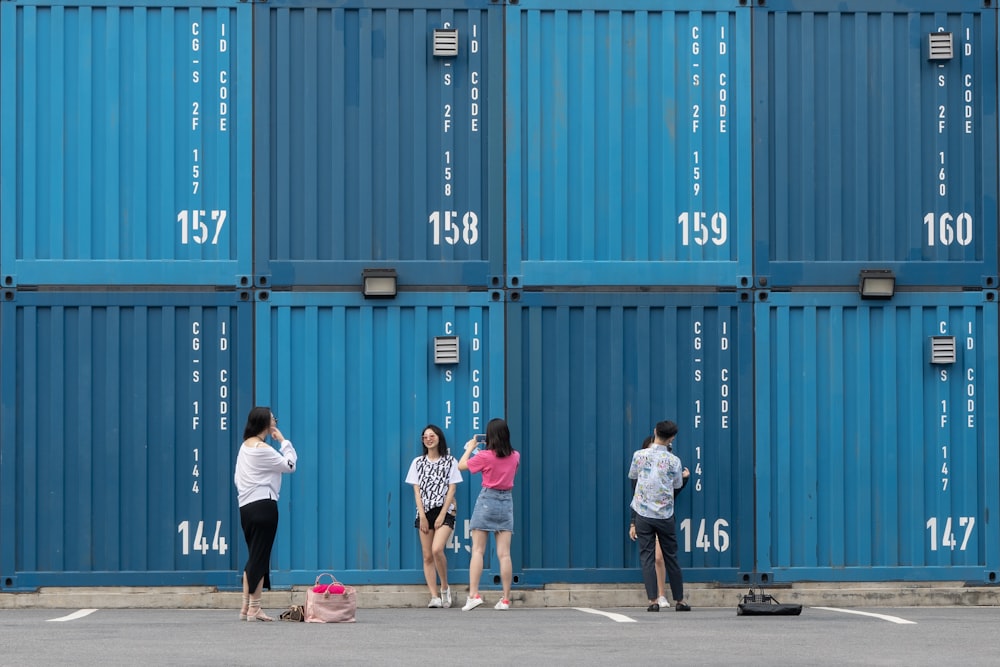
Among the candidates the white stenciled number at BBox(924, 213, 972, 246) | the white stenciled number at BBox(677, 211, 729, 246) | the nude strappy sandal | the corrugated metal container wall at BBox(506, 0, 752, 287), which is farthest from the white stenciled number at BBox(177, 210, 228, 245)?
the white stenciled number at BBox(924, 213, 972, 246)

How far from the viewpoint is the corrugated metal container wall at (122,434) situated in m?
15.2

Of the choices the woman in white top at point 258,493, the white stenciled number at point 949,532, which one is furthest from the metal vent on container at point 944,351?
the woman in white top at point 258,493

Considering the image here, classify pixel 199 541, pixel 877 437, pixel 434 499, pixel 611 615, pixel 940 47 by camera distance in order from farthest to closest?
1. pixel 940 47
2. pixel 877 437
3. pixel 199 541
4. pixel 434 499
5. pixel 611 615

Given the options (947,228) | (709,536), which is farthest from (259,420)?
(947,228)

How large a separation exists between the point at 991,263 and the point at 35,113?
334 inches

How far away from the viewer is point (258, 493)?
13.3 meters

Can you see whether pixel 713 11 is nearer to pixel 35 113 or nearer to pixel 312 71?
pixel 312 71

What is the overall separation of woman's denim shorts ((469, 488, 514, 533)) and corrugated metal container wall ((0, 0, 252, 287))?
286cm

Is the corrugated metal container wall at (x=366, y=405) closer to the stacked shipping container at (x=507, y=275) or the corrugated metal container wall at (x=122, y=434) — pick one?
the stacked shipping container at (x=507, y=275)

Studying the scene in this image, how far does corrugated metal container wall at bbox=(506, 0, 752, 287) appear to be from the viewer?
15555mm

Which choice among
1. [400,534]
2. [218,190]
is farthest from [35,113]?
[400,534]

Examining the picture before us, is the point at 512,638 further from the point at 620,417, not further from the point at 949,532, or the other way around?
the point at 949,532

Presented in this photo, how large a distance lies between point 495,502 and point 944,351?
4.22 m

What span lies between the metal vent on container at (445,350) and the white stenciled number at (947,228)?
171 inches
